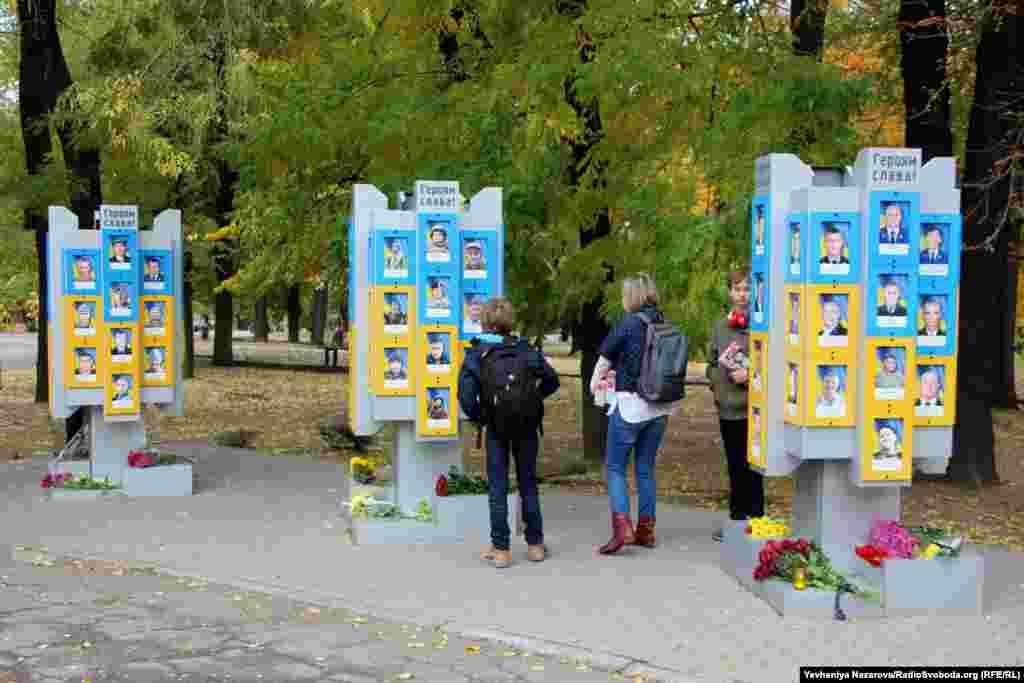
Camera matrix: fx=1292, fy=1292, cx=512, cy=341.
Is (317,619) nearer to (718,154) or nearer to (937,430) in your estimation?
(937,430)

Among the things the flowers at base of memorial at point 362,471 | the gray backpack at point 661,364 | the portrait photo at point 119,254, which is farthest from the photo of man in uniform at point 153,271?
the gray backpack at point 661,364

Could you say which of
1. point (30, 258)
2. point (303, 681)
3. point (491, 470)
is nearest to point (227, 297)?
point (30, 258)

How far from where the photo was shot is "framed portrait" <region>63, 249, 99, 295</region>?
1180 centimetres

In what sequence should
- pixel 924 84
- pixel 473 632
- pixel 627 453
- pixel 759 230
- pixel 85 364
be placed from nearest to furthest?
pixel 473 632 → pixel 759 230 → pixel 627 453 → pixel 85 364 → pixel 924 84

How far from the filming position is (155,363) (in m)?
12.4

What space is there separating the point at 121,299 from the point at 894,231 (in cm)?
729

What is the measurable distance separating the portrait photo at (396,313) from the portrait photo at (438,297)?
0.18 m

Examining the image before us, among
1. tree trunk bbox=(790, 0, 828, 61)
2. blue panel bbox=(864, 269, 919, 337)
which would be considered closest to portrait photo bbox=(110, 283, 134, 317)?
tree trunk bbox=(790, 0, 828, 61)

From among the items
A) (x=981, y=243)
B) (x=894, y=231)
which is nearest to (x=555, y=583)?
(x=894, y=231)

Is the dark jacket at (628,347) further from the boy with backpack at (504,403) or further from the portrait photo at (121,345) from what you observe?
the portrait photo at (121,345)

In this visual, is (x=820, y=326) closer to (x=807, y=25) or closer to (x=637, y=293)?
(x=637, y=293)

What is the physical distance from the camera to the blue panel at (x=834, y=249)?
7.48 metres

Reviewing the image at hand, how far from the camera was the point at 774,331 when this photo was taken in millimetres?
7859

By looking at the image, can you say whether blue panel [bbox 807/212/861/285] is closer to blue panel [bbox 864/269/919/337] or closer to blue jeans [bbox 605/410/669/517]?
blue panel [bbox 864/269/919/337]
